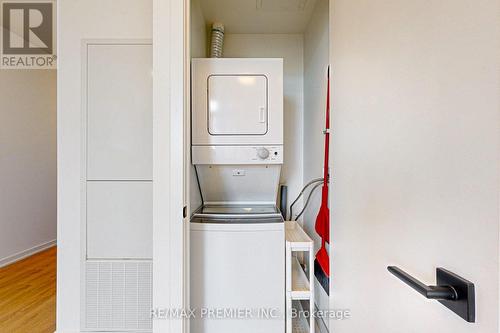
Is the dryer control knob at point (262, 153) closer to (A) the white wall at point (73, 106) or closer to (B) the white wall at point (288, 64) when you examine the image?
(B) the white wall at point (288, 64)

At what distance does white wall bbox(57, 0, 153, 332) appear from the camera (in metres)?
1.77

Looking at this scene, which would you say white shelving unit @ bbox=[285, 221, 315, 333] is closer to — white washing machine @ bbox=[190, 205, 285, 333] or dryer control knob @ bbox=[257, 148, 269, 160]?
white washing machine @ bbox=[190, 205, 285, 333]

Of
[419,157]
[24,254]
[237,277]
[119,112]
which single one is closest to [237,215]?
[237,277]

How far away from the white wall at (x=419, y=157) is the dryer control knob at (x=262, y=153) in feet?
2.75

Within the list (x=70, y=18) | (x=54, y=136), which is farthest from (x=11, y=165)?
(x=70, y=18)

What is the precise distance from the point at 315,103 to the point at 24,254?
444 centimetres

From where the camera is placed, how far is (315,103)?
88.0 inches

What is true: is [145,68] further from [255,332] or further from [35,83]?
[35,83]

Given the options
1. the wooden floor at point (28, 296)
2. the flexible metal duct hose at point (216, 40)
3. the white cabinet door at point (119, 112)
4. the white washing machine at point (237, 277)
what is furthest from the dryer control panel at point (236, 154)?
the wooden floor at point (28, 296)

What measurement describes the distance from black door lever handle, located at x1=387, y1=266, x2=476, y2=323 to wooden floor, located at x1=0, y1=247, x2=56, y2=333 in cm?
269

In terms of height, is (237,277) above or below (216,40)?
below

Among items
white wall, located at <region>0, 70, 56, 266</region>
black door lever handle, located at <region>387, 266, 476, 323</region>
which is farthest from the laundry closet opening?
white wall, located at <region>0, 70, 56, 266</region>

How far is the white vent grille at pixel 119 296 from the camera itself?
1.78 m

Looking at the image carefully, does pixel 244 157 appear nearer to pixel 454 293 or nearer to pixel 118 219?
pixel 118 219
